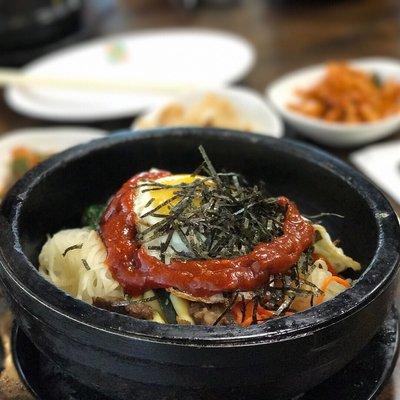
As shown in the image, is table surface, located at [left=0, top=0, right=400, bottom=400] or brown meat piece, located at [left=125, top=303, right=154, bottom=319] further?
table surface, located at [left=0, top=0, right=400, bottom=400]

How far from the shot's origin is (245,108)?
270 cm

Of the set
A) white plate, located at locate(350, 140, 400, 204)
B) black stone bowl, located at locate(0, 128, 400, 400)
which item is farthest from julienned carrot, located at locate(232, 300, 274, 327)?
white plate, located at locate(350, 140, 400, 204)

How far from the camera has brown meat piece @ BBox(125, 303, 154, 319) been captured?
3.98 ft

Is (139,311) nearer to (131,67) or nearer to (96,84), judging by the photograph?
(96,84)

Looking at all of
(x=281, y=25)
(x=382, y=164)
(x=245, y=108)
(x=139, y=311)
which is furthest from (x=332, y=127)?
(x=281, y=25)

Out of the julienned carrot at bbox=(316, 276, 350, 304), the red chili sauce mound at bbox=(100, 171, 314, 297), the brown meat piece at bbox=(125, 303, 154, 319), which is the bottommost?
the julienned carrot at bbox=(316, 276, 350, 304)

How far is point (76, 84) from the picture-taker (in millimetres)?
2861

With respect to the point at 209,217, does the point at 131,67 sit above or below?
below

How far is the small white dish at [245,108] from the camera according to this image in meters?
2.57

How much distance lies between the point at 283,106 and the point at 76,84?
0.95 m

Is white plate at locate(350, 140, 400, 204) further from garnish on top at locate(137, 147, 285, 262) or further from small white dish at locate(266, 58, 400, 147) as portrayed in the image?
garnish on top at locate(137, 147, 285, 262)

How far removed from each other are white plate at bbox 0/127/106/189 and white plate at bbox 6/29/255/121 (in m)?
0.19

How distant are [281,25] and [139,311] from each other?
3036 mm

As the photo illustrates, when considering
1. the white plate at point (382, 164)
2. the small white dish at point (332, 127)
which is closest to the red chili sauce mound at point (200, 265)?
the white plate at point (382, 164)
